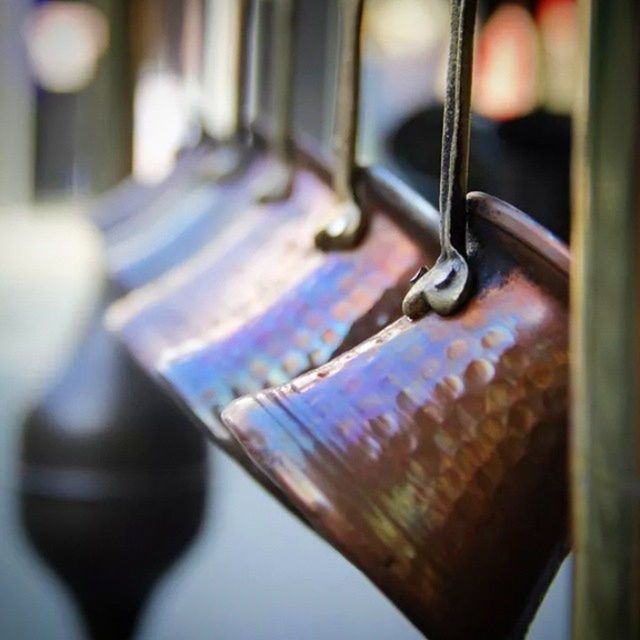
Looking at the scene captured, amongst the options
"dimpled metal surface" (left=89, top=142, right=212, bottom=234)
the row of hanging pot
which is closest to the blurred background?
"dimpled metal surface" (left=89, top=142, right=212, bottom=234)

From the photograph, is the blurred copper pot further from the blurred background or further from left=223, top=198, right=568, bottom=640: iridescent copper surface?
the blurred background

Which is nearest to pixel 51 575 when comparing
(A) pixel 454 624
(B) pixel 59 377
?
(B) pixel 59 377

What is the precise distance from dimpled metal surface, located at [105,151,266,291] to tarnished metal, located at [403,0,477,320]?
28 centimetres

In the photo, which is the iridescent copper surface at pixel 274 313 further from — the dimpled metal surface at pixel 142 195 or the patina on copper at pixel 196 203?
the dimpled metal surface at pixel 142 195

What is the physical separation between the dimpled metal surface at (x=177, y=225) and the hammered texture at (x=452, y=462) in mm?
298

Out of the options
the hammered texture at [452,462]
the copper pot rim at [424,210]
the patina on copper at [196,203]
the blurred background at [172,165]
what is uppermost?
the copper pot rim at [424,210]

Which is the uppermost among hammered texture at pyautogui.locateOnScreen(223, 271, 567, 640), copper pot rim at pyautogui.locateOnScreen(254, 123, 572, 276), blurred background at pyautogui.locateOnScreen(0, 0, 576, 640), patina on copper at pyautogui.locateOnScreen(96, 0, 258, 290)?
copper pot rim at pyautogui.locateOnScreen(254, 123, 572, 276)

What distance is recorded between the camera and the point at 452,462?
38cm

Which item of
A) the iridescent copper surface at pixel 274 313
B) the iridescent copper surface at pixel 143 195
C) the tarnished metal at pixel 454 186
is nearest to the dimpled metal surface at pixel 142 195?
the iridescent copper surface at pixel 143 195

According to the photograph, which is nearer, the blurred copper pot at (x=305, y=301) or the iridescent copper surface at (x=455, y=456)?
the iridescent copper surface at (x=455, y=456)

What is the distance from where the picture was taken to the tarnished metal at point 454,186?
0.38 meters

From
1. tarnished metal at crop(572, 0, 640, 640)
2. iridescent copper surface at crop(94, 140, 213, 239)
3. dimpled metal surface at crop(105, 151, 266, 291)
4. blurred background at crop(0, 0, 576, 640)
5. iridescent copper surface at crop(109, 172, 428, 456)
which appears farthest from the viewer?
blurred background at crop(0, 0, 576, 640)

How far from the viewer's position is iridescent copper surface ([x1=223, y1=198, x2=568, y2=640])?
0.37m

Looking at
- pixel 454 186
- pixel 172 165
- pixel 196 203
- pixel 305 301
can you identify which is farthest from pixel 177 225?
pixel 454 186
